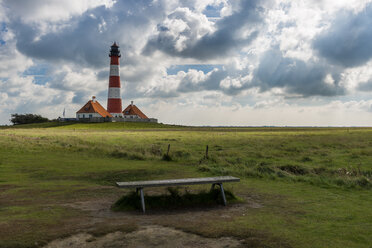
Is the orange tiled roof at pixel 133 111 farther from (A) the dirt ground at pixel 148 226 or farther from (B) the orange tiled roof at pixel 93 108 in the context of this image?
(A) the dirt ground at pixel 148 226

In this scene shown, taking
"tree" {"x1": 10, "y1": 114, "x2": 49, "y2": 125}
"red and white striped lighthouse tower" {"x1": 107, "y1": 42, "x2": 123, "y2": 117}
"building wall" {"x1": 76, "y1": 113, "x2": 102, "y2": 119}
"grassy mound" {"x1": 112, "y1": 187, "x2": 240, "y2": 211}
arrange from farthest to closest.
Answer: "tree" {"x1": 10, "y1": 114, "x2": 49, "y2": 125}, "building wall" {"x1": 76, "y1": 113, "x2": 102, "y2": 119}, "red and white striped lighthouse tower" {"x1": 107, "y1": 42, "x2": 123, "y2": 117}, "grassy mound" {"x1": 112, "y1": 187, "x2": 240, "y2": 211}

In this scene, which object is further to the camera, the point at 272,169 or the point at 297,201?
the point at 272,169

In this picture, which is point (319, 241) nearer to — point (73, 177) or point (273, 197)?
point (273, 197)

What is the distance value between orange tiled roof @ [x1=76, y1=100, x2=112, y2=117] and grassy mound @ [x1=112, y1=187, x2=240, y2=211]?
9131cm

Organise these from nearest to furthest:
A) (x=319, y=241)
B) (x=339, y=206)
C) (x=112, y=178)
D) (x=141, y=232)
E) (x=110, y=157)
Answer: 1. (x=319, y=241)
2. (x=141, y=232)
3. (x=339, y=206)
4. (x=112, y=178)
5. (x=110, y=157)

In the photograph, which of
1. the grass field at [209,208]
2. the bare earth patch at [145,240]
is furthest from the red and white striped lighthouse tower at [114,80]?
the bare earth patch at [145,240]

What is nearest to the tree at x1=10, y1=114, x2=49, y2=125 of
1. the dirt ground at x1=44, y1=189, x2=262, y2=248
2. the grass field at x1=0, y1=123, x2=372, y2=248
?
the grass field at x1=0, y1=123, x2=372, y2=248

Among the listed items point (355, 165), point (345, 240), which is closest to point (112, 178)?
point (345, 240)

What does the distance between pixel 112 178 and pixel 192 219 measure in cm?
665

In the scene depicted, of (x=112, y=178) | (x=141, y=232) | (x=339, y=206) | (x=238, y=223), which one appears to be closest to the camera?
(x=141, y=232)

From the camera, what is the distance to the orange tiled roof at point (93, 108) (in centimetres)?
9942

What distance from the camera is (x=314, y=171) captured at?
51.5ft

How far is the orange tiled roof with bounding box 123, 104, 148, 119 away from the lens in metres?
109

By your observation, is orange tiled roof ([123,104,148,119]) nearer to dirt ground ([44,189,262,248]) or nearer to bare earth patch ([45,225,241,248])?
dirt ground ([44,189,262,248])
